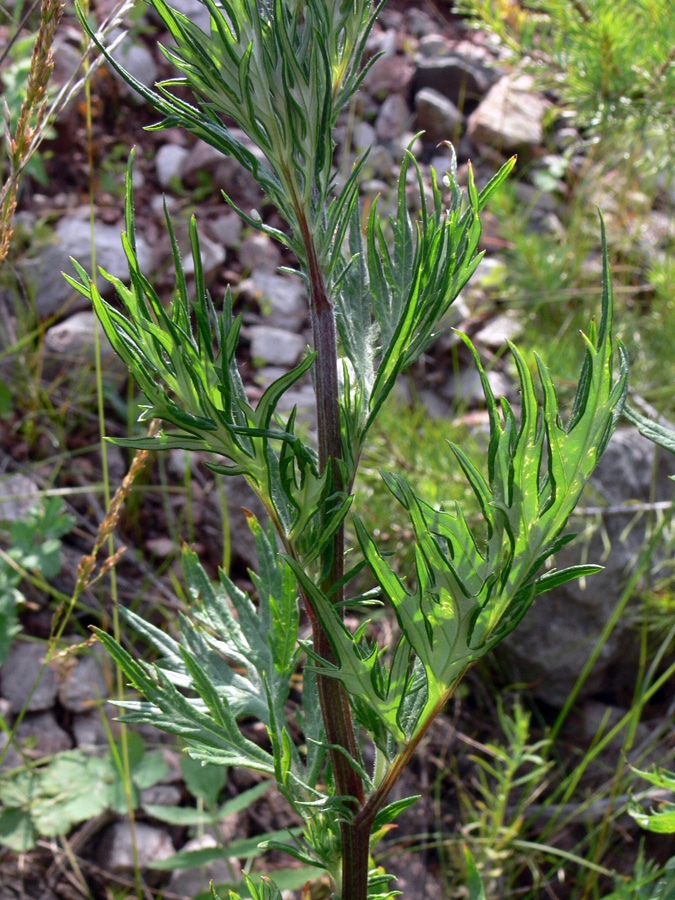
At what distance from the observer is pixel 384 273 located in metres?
0.75

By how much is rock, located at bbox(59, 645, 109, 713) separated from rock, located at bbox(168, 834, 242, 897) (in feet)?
1.43

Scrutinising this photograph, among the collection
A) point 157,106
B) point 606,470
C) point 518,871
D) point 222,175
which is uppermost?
point 157,106

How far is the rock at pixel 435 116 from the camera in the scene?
3623mm

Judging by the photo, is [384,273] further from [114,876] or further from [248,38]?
[114,876]

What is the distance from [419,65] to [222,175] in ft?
4.40

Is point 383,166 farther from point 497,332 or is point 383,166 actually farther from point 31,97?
point 31,97

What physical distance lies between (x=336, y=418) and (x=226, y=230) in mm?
2576

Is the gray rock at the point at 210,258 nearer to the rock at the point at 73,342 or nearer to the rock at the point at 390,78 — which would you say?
the rock at the point at 73,342

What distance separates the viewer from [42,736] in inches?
72.7

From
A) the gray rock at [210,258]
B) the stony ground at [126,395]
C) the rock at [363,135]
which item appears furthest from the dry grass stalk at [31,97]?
the rock at [363,135]

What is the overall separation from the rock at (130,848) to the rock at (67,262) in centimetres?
154

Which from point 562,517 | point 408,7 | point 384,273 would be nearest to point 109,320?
point 384,273

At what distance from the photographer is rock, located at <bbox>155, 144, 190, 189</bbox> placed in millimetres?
3168

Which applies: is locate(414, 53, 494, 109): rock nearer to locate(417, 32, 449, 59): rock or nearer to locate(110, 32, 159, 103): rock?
locate(417, 32, 449, 59): rock
